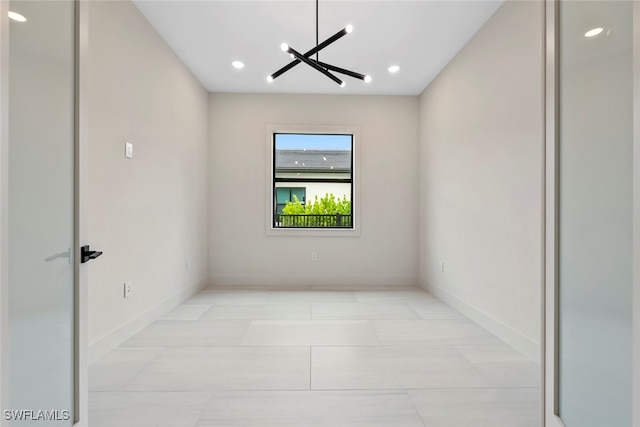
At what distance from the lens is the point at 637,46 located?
1027 mm

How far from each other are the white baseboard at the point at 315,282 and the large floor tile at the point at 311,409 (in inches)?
117

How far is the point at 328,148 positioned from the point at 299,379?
12.2 feet

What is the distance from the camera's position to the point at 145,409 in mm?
1729

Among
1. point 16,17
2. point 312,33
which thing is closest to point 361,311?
point 312,33

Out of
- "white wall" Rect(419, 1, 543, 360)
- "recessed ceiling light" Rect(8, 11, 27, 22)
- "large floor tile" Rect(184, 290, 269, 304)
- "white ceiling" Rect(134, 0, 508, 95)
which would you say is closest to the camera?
"recessed ceiling light" Rect(8, 11, 27, 22)

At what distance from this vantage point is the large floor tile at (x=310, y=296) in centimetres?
409

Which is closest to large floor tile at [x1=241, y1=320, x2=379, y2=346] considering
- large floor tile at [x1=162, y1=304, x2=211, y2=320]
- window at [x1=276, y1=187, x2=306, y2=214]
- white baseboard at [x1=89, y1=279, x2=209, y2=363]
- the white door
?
large floor tile at [x1=162, y1=304, x2=211, y2=320]

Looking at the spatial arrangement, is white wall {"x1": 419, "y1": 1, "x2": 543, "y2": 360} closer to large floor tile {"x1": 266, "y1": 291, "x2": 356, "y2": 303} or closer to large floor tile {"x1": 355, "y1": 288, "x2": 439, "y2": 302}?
large floor tile {"x1": 355, "y1": 288, "x2": 439, "y2": 302}

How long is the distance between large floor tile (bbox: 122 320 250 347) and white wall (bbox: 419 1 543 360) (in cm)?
225

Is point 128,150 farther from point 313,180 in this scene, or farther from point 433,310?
point 433,310

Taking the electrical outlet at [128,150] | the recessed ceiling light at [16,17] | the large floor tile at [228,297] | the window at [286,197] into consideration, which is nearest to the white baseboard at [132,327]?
the large floor tile at [228,297]

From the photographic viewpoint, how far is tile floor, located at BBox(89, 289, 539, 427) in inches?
66.2

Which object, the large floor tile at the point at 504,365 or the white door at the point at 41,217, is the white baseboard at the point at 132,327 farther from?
the large floor tile at the point at 504,365

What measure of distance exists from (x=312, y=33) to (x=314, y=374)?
305 cm
